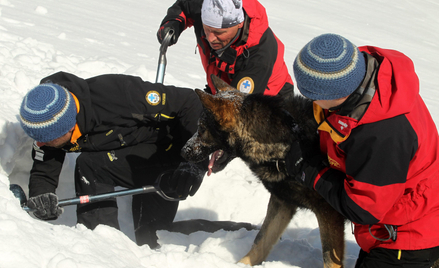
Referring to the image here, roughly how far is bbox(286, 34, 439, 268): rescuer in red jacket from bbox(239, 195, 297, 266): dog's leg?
0.77m

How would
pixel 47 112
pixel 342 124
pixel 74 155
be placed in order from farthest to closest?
1. pixel 74 155
2. pixel 47 112
3. pixel 342 124

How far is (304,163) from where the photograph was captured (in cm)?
195

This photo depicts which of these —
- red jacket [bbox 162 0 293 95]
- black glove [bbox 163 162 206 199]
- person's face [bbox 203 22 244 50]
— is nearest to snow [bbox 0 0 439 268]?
black glove [bbox 163 162 206 199]

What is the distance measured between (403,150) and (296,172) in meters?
0.62

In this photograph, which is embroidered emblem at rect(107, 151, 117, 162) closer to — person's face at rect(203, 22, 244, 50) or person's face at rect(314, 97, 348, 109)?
person's face at rect(203, 22, 244, 50)

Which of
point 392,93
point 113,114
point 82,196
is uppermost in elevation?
point 392,93

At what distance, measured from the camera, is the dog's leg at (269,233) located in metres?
2.58

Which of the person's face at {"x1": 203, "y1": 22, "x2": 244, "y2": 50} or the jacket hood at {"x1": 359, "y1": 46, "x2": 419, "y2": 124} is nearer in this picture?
the jacket hood at {"x1": 359, "y1": 46, "x2": 419, "y2": 124}

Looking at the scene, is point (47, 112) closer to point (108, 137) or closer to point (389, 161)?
point (108, 137)

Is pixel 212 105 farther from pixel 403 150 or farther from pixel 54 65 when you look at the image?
pixel 54 65

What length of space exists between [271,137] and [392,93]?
78 centimetres

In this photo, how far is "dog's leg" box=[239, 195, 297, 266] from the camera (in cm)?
258

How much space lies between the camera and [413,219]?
177 centimetres

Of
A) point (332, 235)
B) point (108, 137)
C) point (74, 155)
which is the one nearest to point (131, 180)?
point (108, 137)
